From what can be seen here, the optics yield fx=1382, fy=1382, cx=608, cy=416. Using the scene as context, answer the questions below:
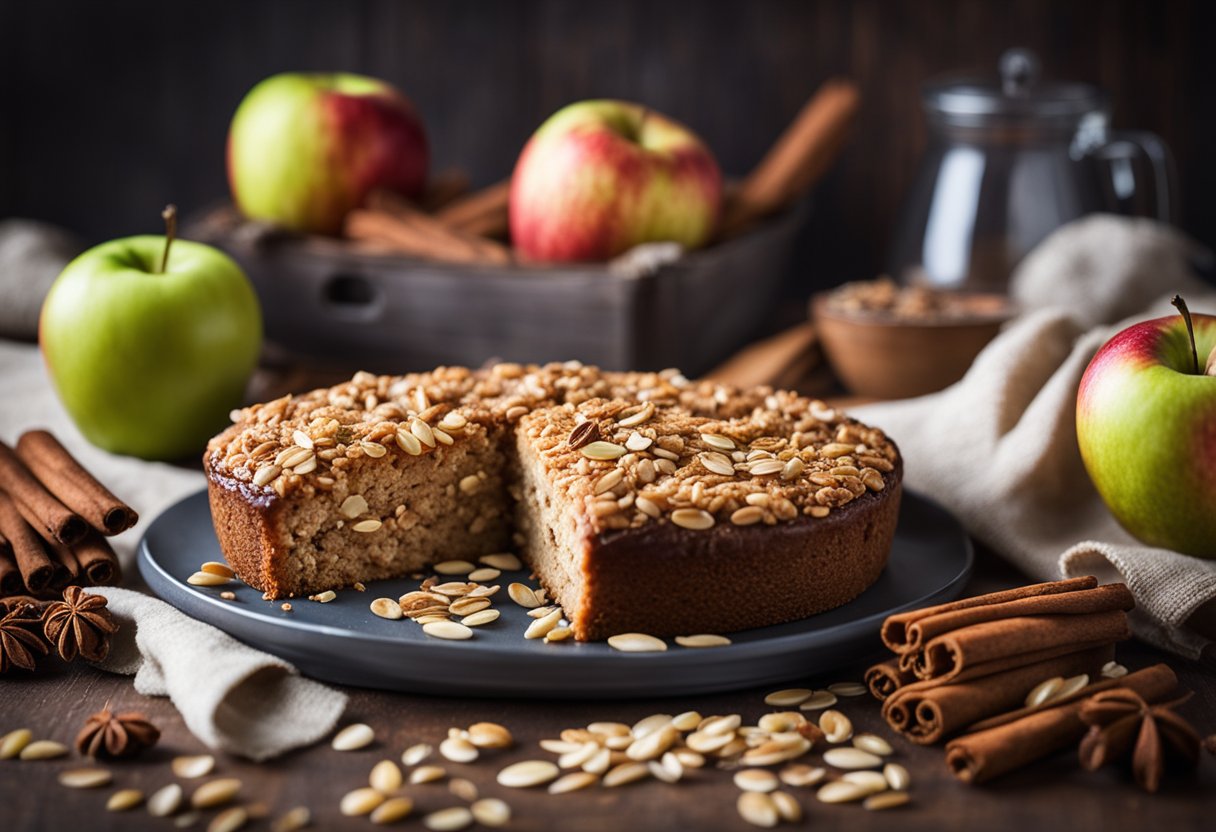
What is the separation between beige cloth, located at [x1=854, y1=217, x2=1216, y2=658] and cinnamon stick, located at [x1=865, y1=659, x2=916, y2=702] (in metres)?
0.41

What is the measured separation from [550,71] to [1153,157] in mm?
1664

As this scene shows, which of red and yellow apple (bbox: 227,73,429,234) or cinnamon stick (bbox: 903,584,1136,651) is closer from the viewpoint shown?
cinnamon stick (bbox: 903,584,1136,651)

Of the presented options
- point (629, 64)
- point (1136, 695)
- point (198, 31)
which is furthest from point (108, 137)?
point (1136, 695)

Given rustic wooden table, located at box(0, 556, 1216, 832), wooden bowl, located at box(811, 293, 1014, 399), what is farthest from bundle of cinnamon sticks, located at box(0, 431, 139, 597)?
wooden bowl, located at box(811, 293, 1014, 399)

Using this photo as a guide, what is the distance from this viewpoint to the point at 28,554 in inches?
83.9

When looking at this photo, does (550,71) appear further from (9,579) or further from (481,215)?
(9,579)

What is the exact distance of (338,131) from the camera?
10.4ft

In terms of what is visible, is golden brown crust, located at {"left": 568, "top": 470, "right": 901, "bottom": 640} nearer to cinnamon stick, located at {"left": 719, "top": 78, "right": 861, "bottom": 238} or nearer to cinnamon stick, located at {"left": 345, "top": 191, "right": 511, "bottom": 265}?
cinnamon stick, located at {"left": 345, "top": 191, "right": 511, "bottom": 265}

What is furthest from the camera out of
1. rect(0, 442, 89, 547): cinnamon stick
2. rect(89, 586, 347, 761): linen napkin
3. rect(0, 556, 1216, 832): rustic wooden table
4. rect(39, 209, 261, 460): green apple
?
rect(39, 209, 261, 460): green apple

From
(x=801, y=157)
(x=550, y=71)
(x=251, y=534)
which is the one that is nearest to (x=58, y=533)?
(x=251, y=534)

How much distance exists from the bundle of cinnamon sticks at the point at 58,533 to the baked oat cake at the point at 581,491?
0.20m

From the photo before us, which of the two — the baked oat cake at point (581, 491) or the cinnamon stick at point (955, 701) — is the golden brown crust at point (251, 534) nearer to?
the baked oat cake at point (581, 491)

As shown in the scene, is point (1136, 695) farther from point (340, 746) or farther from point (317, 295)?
point (317, 295)

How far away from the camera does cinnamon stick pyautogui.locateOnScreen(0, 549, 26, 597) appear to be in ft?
6.88
